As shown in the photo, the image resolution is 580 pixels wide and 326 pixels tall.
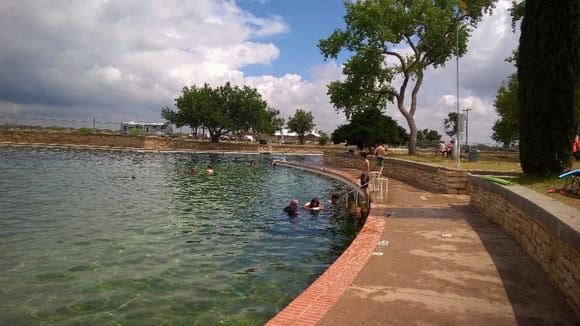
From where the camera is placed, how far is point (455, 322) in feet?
15.6

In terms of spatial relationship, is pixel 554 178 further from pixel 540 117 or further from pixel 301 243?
pixel 301 243

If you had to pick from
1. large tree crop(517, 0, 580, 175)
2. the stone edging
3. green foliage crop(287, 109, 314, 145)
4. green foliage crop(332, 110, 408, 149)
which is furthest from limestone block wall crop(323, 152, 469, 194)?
green foliage crop(287, 109, 314, 145)

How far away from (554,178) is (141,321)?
11.5 metres

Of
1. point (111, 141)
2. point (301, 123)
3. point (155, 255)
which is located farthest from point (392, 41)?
point (301, 123)

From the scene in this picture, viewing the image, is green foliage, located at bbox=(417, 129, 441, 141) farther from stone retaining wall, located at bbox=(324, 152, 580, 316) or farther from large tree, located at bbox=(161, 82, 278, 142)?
stone retaining wall, located at bbox=(324, 152, 580, 316)

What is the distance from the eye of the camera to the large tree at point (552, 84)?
11.6 meters

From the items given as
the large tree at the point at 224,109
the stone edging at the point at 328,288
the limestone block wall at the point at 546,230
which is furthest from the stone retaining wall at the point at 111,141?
the stone edging at the point at 328,288

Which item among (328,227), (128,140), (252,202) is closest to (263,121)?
(128,140)

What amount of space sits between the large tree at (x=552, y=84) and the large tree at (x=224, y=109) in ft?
231

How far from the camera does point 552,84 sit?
1170 cm

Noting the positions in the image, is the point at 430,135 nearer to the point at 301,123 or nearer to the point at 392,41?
the point at 301,123

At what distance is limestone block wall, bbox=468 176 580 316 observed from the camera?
5191mm

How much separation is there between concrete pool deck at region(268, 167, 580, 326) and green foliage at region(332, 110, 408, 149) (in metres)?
32.8

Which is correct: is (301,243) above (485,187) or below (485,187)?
below
